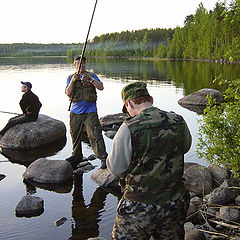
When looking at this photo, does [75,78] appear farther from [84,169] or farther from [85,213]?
[85,213]

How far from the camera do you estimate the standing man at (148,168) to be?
9.93ft

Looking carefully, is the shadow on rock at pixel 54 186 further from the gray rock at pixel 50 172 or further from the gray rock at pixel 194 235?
the gray rock at pixel 194 235

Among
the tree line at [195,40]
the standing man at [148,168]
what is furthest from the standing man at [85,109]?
the tree line at [195,40]

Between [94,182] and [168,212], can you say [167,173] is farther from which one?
[94,182]

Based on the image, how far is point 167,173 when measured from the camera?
10.3 feet

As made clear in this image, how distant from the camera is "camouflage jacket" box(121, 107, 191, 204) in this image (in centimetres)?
301

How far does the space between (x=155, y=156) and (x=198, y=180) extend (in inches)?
167

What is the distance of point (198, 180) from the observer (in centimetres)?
693

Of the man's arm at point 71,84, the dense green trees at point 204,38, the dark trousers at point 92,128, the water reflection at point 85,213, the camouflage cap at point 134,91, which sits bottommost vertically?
the water reflection at point 85,213

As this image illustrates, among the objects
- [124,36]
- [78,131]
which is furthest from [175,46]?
[78,131]

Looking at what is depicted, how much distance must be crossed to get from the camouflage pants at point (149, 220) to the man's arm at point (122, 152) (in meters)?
0.41

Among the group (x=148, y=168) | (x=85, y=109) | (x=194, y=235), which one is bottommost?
(x=194, y=235)

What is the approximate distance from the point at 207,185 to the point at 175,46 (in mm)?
101570

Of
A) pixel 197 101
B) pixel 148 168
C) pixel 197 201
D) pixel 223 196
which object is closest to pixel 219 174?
pixel 223 196
